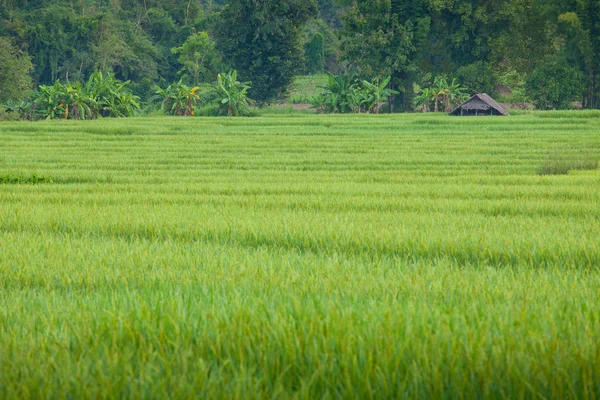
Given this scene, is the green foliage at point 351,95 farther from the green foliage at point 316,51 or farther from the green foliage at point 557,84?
the green foliage at point 316,51

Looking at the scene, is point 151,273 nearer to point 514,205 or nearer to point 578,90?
point 514,205

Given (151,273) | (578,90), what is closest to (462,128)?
(578,90)

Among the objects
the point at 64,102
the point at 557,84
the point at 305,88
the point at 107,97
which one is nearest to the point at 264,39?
the point at 305,88

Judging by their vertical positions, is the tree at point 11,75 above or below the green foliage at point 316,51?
below

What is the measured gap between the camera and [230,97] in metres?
33.6

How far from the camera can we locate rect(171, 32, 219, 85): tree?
47.0 meters

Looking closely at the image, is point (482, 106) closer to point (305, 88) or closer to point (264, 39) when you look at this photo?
point (264, 39)

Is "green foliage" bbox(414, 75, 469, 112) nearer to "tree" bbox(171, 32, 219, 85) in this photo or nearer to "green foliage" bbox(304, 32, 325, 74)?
"tree" bbox(171, 32, 219, 85)

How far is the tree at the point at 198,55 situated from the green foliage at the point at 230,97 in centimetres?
1165

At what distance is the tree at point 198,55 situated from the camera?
4703 cm

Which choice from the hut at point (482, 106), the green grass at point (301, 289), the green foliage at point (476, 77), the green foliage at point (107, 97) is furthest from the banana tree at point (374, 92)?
the green grass at point (301, 289)

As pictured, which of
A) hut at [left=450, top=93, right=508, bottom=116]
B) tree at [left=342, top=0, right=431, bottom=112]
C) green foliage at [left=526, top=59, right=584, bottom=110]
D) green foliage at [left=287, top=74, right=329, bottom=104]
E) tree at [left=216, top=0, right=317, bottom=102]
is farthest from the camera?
green foliage at [left=287, top=74, right=329, bottom=104]

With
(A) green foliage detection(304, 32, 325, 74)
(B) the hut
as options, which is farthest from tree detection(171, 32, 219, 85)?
(B) the hut

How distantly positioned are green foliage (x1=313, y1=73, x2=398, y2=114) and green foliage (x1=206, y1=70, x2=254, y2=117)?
14.8ft
